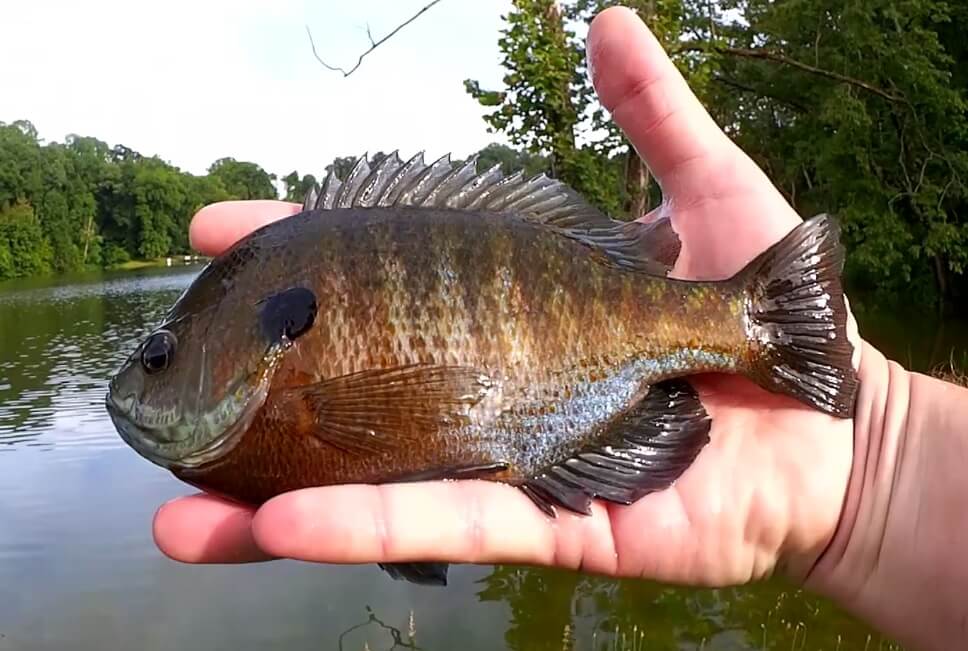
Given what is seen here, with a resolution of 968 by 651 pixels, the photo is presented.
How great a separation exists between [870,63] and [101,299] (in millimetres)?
42517

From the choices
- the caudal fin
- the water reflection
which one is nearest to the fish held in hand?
the caudal fin

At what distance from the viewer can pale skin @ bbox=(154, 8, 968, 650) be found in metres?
2.12

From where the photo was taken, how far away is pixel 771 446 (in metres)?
2.53

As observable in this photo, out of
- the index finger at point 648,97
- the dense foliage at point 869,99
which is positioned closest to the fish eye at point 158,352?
the index finger at point 648,97

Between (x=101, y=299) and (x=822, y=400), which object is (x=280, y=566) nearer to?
(x=822, y=400)

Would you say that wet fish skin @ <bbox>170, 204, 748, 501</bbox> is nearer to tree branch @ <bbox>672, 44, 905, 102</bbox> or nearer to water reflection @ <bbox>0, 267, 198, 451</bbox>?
tree branch @ <bbox>672, 44, 905, 102</bbox>

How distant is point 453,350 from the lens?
2.36 metres

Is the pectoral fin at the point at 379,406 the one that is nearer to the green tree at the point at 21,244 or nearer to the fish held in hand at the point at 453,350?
the fish held in hand at the point at 453,350

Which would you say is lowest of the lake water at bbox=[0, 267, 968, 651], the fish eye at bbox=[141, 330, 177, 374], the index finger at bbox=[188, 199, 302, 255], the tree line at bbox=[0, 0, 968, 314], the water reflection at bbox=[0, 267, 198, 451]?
the lake water at bbox=[0, 267, 968, 651]

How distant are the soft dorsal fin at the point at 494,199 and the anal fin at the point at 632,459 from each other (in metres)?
0.47

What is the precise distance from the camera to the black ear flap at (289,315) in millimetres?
2334

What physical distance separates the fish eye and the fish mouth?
0.12 metres

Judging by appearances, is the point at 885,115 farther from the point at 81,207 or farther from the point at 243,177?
the point at 243,177

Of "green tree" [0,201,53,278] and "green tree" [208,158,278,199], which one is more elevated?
"green tree" [208,158,278,199]
